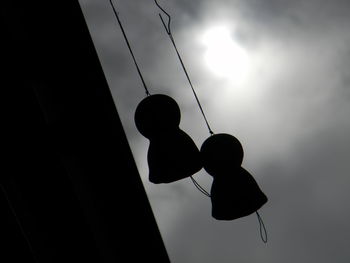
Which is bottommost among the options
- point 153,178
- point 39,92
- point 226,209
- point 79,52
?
point 226,209

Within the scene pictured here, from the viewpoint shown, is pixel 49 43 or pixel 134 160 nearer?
pixel 49 43

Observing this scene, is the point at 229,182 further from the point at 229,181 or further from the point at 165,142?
the point at 165,142

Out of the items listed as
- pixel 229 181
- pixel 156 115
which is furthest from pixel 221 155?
pixel 156 115

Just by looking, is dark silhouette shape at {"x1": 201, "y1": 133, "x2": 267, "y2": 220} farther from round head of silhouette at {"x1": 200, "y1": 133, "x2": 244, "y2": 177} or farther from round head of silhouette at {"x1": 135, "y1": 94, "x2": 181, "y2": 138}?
round head of silhouette at {"x1": 135, "y1": 94, "x2": 181, "y2": 138}

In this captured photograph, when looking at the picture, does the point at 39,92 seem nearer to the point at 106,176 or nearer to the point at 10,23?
the point at 10,23

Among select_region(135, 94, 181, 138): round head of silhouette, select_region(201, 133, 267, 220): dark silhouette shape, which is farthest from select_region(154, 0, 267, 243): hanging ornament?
select_region(135, 94, 181, 138): round head of silhouette

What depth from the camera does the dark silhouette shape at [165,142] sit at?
1.90 meters

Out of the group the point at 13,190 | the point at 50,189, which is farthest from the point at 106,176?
the point at 13,190

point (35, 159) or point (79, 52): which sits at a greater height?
point (79, 52)

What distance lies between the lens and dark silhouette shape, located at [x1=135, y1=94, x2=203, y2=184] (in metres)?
1.90

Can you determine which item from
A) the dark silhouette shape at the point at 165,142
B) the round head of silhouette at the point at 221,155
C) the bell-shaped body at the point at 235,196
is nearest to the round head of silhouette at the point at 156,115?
the dark silhouette shape at the point at 165,142

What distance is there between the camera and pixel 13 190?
1610mm

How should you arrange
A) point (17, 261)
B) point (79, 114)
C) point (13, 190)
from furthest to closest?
point (17, 261) → point (79, 114) → point (13, 190)

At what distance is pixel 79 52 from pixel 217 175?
101 cm
